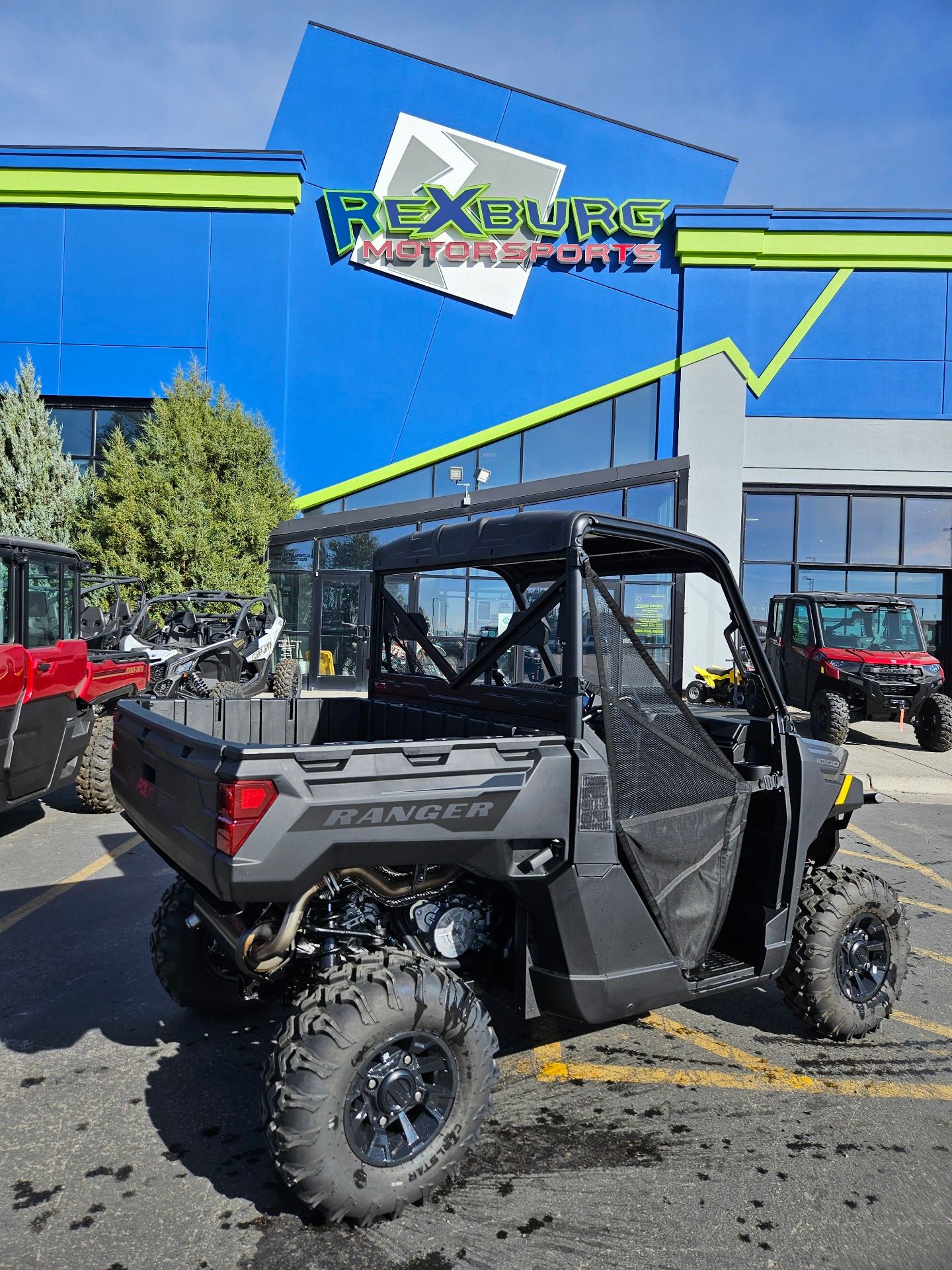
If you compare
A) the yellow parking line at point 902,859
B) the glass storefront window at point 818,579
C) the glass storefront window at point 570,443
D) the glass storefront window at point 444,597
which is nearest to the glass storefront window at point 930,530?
the glass storefront window at point 818,579

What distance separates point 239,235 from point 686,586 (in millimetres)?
17225

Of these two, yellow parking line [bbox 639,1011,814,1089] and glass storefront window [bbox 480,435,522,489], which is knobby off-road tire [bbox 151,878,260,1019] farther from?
glass storefront window [bbox 480,435,522,489]

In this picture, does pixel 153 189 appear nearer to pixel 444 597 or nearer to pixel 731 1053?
pixel 444 597

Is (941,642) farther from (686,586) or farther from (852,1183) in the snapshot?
(852,1183)

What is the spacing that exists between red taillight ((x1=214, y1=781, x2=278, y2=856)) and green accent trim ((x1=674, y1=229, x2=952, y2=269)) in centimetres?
1840

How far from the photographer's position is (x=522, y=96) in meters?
18.3

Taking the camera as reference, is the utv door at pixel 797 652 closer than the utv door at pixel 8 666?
No

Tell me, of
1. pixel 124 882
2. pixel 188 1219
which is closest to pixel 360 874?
pixel 188 1219

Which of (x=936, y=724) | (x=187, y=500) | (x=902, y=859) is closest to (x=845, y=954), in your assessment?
(x=902, y=859)

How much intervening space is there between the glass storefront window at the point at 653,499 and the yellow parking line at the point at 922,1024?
44.0 feet

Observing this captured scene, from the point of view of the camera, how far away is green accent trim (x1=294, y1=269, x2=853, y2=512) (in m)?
17.7

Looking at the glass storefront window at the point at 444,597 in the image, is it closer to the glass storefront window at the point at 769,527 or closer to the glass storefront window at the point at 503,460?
the glass storefront window at the point at 503,460

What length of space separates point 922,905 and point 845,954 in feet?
7.97

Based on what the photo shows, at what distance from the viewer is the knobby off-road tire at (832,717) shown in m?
12.0
